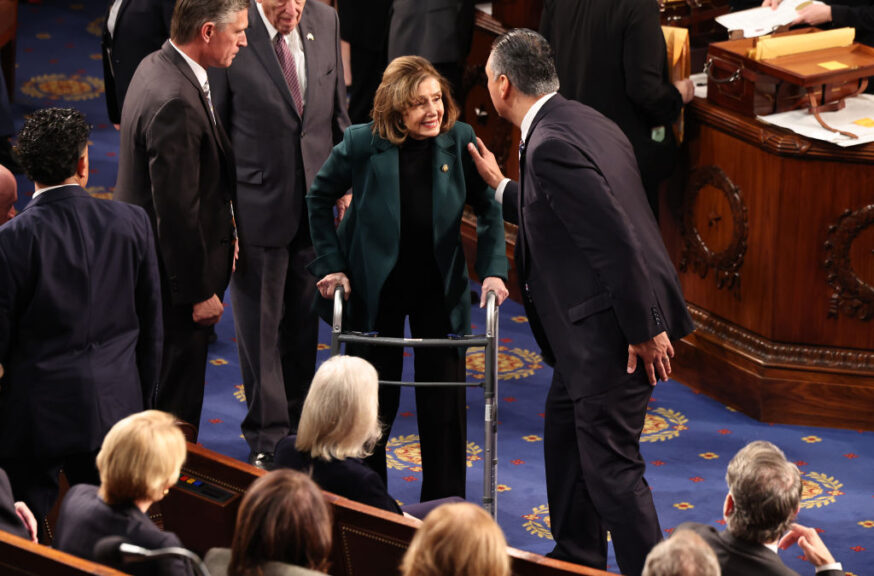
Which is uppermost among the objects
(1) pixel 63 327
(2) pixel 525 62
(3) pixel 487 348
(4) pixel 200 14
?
(4) pixel 200 14

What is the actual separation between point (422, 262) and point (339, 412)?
1062 millimetres

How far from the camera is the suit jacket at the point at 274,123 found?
4875 millimetres

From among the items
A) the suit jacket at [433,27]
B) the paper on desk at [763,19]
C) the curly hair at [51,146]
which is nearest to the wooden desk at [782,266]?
the paper on desk at [763,19]

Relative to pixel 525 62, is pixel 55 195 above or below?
below

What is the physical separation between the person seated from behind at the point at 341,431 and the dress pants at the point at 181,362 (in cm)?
122

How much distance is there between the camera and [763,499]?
3080mm

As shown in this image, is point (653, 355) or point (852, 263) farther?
point (852, 263)

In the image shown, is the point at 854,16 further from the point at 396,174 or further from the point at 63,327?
the point at 63,327

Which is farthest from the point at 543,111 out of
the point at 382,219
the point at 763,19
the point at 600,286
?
the point at 763,19

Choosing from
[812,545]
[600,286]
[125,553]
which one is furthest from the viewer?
[600,286]

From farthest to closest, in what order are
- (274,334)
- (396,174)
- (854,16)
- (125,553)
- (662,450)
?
(854,16), (662,450), (274,334), (396,174), (125,553)

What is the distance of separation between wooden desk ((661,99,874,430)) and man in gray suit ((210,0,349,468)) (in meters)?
1.58

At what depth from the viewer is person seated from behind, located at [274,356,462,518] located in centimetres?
343

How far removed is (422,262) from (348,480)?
1.10m
